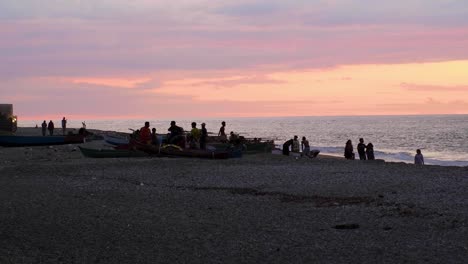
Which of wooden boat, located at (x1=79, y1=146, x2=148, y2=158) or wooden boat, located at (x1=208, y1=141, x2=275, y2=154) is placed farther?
wooden boat, located at (x1=208, y1=141, x2=275, y2=154)

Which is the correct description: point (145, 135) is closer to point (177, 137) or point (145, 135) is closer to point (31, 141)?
point (177, 137)

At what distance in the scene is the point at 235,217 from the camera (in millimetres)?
14008

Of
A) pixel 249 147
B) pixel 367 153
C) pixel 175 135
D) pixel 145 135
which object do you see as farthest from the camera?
pixel 249 147

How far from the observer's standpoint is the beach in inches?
406

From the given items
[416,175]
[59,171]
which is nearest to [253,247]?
[416,175]

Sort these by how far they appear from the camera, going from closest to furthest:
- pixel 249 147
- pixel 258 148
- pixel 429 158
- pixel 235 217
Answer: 1. pixel 235 217
2. pixel 249 147
3. pixel 258 148
4. pixel 429 158

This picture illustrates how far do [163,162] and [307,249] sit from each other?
18337mm

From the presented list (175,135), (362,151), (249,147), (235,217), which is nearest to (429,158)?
(249,147)

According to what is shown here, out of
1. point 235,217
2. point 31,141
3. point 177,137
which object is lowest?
point 235,217

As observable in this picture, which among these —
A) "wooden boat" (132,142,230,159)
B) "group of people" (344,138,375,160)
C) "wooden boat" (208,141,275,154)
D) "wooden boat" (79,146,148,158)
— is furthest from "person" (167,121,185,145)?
"group of people" (344,138,375,160)

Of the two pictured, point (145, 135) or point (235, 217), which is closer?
point (235, 217)

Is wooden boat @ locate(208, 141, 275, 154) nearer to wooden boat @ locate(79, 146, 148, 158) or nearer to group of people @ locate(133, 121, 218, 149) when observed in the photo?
group of people @ locate(133, 121, 218, 149)

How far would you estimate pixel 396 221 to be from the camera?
1292 cm

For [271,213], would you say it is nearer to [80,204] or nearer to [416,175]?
[80,204]
